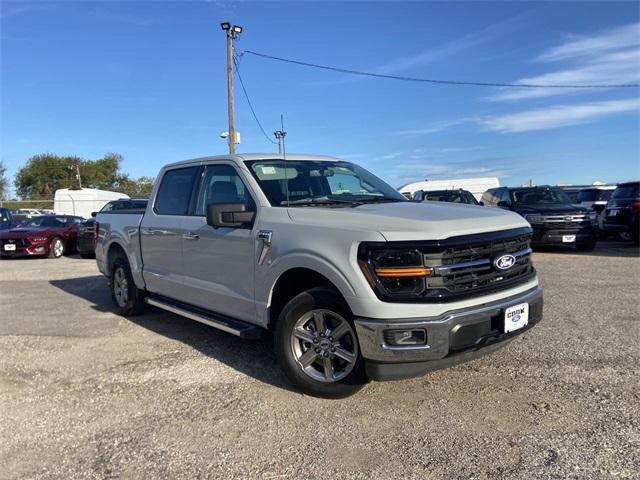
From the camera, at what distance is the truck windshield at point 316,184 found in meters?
4.43

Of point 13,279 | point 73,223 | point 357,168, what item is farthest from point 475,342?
point 73,223

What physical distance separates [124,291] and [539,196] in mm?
10421

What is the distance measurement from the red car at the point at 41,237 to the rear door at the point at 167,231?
1072cm

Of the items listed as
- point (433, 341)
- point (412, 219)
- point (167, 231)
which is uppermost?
point (412, 219)

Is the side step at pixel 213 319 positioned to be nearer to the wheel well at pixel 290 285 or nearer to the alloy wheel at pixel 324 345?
the wheel well at pixel 290 285

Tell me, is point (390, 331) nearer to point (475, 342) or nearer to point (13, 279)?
point (475, 342)

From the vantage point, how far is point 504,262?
3703 millimetres

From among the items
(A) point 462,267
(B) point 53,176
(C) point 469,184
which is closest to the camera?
(A) point 462,267

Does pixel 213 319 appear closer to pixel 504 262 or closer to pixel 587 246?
pixel 504 262

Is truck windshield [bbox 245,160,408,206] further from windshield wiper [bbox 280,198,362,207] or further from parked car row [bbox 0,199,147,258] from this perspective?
parked car row [bbox 0,199,147,258]

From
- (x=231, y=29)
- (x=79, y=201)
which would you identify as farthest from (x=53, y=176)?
(x=231, y=29)

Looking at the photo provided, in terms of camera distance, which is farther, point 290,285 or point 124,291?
point 124,291

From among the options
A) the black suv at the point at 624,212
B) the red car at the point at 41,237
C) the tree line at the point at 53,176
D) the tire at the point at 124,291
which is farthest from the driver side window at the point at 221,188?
the tree line at the point at 53,176

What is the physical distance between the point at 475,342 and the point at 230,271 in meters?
2.21
